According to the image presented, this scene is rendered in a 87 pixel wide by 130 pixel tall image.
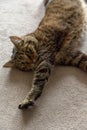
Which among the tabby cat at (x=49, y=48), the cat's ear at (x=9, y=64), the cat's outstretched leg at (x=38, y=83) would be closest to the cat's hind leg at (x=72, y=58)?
the tabby cat at (x=49, y=48)

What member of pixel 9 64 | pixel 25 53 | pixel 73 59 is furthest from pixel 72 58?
pixel 9 64

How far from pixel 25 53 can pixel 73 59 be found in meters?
0.33

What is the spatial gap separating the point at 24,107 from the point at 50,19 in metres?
0.75

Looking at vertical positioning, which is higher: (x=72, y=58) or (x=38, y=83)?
(x=72, y=58)

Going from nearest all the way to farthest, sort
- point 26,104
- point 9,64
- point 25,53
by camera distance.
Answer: point 26,104 < point 25,53 < point 9,64

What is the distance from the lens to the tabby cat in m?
1.60

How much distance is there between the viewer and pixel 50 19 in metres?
1.87

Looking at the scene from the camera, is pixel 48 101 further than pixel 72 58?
No

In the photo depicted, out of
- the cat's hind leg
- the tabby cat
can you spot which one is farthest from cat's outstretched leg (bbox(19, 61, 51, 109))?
the cat's hind leg

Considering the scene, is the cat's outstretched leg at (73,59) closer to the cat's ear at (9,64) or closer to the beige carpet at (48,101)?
the beige carpet at (48,101)

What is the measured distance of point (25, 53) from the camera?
1662 mm

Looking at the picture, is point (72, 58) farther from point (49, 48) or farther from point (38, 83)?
point (38, 83)

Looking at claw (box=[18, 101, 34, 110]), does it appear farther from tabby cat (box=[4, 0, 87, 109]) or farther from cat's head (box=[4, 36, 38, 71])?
cat's head (box=[4, 36, 38, 71])

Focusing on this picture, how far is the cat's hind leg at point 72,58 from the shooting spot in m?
1.67
